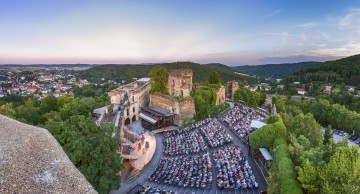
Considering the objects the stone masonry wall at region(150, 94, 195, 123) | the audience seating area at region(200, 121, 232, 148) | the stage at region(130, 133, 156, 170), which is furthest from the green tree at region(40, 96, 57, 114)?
the audience seating area at region(200, 121, 232, 148)

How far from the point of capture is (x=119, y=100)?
45500mm

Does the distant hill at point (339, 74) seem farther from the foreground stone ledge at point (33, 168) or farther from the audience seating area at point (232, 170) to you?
the foreground stone ledge at point (33, 168)

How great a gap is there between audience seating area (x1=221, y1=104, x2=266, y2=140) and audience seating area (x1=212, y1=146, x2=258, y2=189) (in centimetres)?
512

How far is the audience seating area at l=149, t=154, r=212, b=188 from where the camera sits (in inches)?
789

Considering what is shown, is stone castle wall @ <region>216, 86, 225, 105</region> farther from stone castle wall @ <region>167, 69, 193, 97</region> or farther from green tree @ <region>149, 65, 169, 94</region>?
green tree @ <region>149, 65, 169, 94</region>

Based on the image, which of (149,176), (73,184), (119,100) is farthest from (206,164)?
(119,100)

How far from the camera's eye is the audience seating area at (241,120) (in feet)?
98.1

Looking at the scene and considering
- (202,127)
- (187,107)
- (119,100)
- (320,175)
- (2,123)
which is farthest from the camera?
(119,100)

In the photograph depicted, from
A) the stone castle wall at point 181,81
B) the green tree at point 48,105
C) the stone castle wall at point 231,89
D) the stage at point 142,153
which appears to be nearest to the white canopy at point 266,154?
the stage at point 142,153

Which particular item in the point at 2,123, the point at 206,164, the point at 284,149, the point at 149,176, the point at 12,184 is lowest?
the point at 149,176

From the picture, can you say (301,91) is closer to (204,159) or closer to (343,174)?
(204,159)

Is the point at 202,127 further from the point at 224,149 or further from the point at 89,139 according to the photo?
the point at 89,139

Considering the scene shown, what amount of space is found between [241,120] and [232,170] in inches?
612

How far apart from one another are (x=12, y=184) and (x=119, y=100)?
36.2 metres
